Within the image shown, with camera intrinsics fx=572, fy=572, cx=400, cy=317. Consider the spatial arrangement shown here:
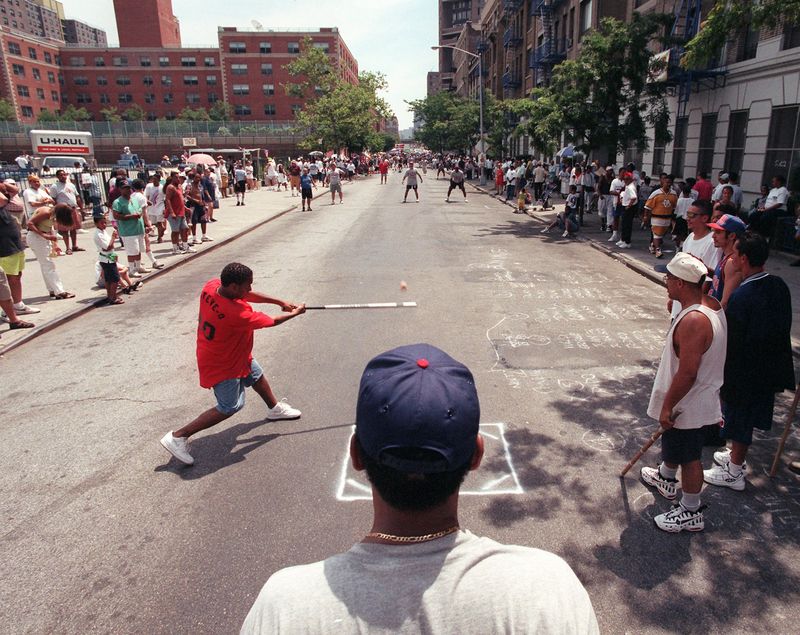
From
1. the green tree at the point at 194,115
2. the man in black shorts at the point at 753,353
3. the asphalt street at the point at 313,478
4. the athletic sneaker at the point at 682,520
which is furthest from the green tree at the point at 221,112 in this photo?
the athletic sneaker at the point at 682,520

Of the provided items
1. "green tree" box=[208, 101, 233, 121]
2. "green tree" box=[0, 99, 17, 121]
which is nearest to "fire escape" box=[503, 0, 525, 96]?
"green tree" box=[208, 101, 233, 121]

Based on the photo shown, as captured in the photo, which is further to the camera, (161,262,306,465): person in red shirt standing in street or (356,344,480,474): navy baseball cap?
(161,262,306,465): person in red shirt standing in street

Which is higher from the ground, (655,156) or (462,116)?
(462,116)

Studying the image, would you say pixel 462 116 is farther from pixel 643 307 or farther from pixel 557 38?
pixel 643 307

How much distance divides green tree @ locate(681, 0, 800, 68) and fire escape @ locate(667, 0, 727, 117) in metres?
11.2

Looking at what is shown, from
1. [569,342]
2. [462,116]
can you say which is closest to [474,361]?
[569,342]

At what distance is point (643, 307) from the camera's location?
984 cm

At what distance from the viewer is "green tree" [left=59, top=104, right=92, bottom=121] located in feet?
309

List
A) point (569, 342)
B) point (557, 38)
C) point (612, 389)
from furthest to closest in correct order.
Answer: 1. point (557, 38)
2. point (569, 342)
3. point (612, 389)

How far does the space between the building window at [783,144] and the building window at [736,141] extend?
1.26m

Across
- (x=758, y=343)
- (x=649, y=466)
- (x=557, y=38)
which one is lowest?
(x=649, y=466)

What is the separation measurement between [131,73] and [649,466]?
387 ft

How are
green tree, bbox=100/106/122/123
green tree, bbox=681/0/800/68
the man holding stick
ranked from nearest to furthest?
the man holding stick
green tree, bbox=681/0/800/68
green tree, bbox=100/106/122/123

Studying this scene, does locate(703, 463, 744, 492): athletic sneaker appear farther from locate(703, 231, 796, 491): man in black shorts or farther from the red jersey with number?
the red jersey with number
